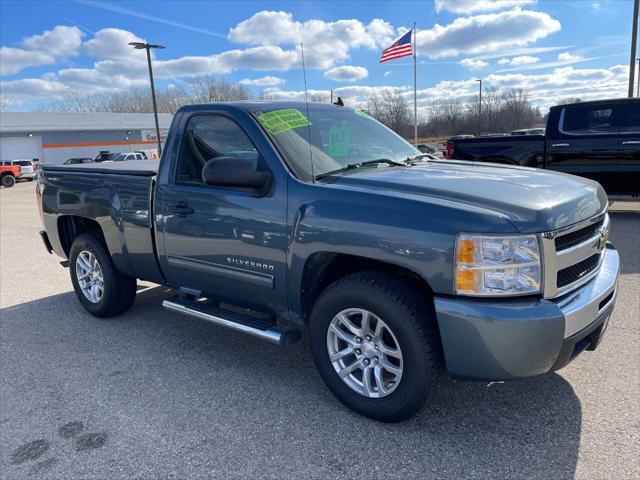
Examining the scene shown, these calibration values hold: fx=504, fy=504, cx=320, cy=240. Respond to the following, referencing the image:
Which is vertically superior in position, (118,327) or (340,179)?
(340,179)

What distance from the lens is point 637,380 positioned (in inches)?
131

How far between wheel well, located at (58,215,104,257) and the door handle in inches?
68.8

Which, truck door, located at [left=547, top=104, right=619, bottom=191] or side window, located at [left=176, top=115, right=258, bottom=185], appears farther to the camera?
truck door, located at [left=547, top=104, right=619, bottom=191]

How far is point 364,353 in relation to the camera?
2992 mm

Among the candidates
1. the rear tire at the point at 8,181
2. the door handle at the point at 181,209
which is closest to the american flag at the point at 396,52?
the door handle at the point at 181,209

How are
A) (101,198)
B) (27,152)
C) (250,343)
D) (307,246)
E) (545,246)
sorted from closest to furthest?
(545,246), (307,246), (250,343), (101,198), (27,152)

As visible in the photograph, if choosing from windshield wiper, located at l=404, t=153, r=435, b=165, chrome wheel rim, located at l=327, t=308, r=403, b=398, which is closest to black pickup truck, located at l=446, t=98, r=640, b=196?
windshield wiper, located at l=404, t=153, r=435, b=165

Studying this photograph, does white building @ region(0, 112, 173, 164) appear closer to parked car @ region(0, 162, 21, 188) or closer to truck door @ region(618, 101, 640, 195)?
parked car @ region(0, 162, 21, 188)

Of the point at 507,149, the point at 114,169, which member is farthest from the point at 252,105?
the point at 507,149

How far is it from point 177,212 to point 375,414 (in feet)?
6.79

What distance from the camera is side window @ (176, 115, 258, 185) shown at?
3709mm

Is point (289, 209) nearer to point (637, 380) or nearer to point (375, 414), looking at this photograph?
point (375, 414)

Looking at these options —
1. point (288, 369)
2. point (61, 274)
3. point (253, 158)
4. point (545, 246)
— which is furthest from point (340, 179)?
point (61, 274)

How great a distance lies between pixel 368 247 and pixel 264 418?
1256mm
